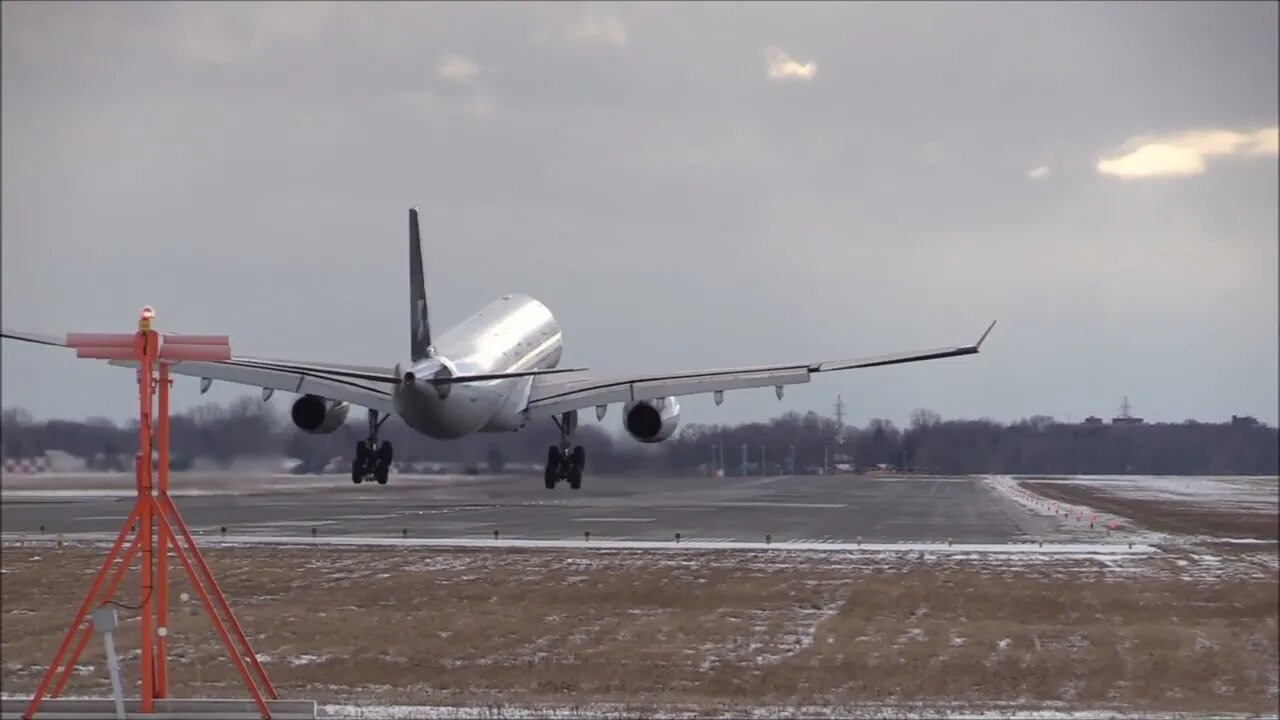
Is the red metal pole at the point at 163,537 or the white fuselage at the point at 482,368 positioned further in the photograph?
the white fuselage at the point at 482,368

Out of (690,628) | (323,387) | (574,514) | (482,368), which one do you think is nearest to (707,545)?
(574,514)

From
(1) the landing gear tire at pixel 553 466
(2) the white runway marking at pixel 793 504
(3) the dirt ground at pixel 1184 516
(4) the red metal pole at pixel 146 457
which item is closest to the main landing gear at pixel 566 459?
(1) the landing gear tire at pixel 553 466

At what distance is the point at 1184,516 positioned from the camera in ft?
285

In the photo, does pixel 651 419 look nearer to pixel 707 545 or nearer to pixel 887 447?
pixel 887 447

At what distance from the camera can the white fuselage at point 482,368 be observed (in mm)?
38031

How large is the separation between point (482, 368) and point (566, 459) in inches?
194

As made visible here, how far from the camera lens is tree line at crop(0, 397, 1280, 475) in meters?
42.5

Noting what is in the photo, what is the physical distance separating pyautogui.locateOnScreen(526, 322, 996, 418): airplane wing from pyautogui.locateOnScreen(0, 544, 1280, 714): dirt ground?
664 centimetres

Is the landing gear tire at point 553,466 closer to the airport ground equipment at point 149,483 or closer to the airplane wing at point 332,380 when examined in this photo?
the airplane wing at point 332,380

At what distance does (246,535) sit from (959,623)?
30094 millimetres

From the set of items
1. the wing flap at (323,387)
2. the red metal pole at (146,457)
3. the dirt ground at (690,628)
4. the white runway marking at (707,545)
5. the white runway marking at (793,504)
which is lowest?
the dirt ground at (690,628)

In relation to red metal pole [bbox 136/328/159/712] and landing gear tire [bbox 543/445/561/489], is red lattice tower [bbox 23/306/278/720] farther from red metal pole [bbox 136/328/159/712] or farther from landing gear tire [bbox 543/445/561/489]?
landing gear tire [bbox 543/445/561/489]

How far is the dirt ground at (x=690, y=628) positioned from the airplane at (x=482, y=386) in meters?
5.27

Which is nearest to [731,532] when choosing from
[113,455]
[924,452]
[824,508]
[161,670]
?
[824,508]
